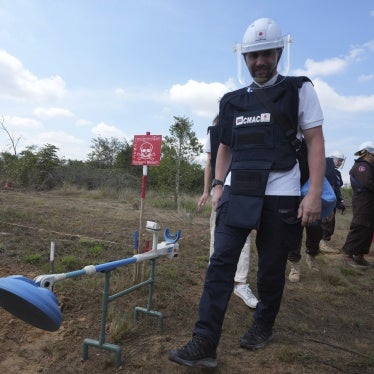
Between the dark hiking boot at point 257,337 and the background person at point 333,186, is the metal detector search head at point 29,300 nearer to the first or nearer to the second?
the dark hiking boot at point 257,337

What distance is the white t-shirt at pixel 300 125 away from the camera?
7.68 feet

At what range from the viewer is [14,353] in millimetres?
2834

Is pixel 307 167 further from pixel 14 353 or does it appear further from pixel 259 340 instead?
pixel 14 353

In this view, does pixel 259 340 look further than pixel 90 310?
No

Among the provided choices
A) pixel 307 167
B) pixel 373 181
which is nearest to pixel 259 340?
pixel 307 167

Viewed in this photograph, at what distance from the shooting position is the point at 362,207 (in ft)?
19.7

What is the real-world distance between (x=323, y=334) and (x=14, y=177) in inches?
754

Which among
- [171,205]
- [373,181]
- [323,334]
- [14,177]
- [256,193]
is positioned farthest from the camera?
[14,177]

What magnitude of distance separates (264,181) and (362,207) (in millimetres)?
4270

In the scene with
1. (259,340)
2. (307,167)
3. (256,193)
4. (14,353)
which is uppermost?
(307,167)

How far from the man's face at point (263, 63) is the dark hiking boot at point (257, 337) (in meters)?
1.62

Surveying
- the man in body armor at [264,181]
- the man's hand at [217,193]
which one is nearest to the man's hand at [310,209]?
the man in body armor at [264,181]

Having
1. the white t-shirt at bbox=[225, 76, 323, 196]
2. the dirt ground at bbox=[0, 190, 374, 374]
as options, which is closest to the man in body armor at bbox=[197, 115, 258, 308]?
the dirt ground at bbox=[0, 190, 374, 374]

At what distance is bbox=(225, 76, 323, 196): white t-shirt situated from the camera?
7.68 feet
